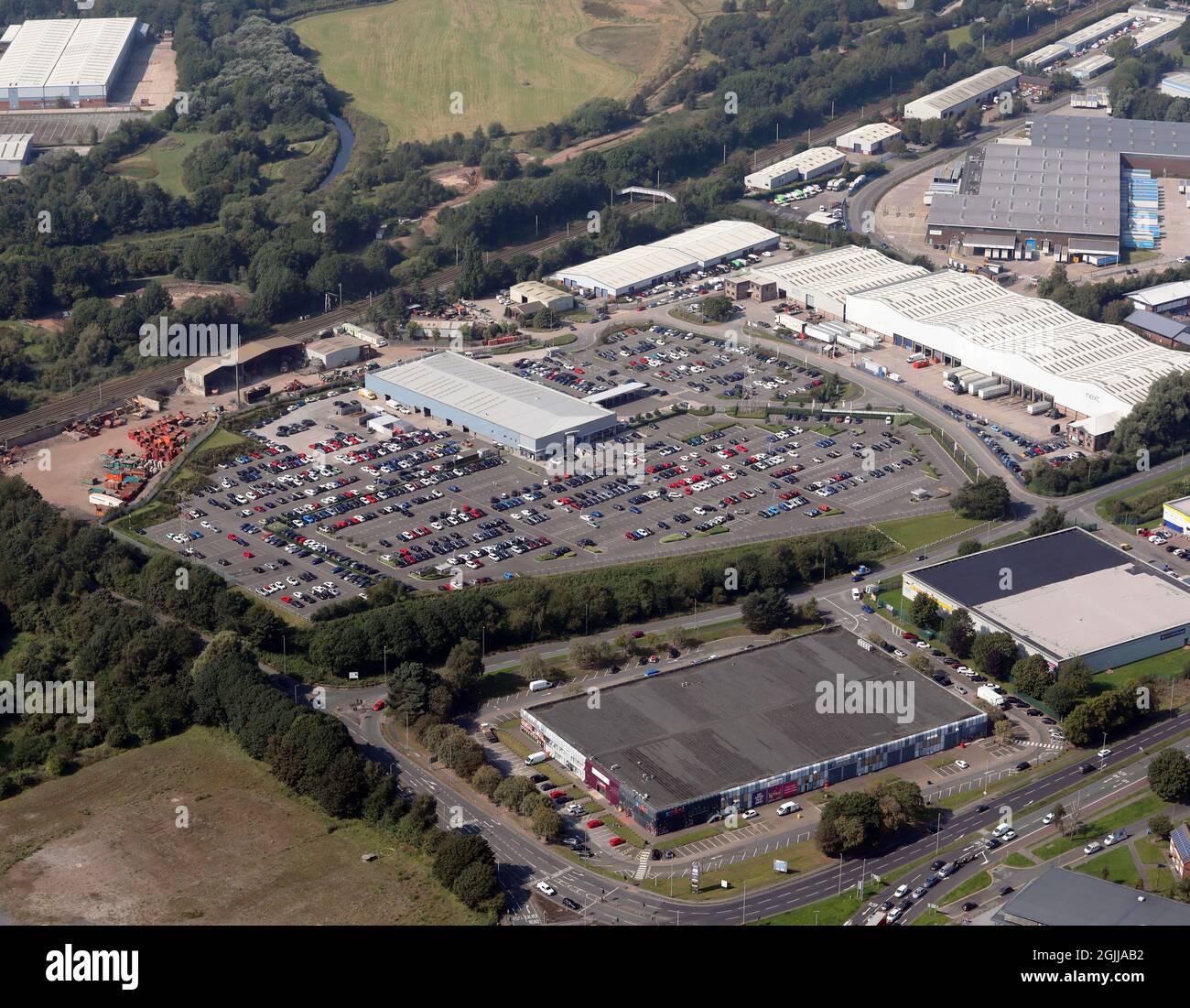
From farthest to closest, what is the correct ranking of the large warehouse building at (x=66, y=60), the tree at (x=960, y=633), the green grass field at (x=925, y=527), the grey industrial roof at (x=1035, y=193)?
the large warehouse building at (x=66, y=60)
the grey industrial roof at (x=1035, y=193)
the green grass field at (x=925, y=527)
the tree at (x=960, y=633)

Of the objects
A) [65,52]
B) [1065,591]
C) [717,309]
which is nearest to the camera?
[1065,591]

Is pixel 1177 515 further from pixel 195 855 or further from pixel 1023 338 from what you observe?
pixel 195 855

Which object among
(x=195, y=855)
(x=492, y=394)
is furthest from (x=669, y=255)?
(x=195, y=855)

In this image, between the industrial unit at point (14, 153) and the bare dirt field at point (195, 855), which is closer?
the bare dirt field at point (195, 855)

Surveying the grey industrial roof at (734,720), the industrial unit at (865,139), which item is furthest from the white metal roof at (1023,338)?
the industrial unit at (865,139)

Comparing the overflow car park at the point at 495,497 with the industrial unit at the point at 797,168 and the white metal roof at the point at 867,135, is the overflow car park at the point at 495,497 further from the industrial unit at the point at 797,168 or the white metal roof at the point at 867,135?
the white metal roof at the point at 867,135

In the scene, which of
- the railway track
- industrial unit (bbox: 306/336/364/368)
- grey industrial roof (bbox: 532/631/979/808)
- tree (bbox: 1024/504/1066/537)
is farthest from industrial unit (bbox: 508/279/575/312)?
grey industrial roof (bbox: 532/631/979/808)

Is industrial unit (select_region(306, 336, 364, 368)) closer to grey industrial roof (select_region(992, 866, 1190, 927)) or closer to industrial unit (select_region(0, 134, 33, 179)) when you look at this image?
industrial unit (select_region(0, 134, 33, 179))
